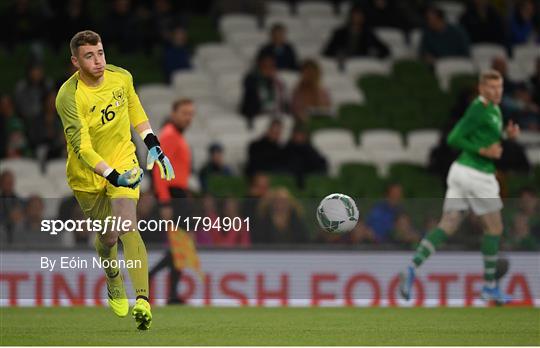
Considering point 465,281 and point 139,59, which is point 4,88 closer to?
point 139,59

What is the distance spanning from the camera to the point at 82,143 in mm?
10234

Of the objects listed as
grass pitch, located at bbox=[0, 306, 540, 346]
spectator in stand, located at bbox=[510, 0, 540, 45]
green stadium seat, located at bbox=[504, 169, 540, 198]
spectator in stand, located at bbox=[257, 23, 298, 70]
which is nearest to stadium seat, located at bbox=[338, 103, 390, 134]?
spectator in stand, located at bbox=[257, 23, 298, 70]

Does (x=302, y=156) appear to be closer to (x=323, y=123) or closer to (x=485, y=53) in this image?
(x=323, y=123)

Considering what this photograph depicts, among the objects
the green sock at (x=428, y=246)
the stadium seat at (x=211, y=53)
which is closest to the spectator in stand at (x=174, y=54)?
the stadium seat at (x=211, y=53)

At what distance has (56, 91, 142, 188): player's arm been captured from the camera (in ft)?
33.1

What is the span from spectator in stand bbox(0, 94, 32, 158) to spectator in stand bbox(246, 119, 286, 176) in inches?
118

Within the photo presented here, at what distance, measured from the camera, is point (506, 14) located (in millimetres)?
24266

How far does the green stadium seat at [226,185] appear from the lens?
17609 mm

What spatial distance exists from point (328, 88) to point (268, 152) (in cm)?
269

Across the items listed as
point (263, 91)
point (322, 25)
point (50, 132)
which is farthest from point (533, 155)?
point (50, 132)

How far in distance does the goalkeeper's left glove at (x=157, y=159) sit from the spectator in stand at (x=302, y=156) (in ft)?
25.3

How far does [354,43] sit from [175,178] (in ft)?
24.1

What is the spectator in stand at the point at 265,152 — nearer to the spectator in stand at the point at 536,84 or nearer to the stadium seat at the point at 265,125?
the stadium seat at the point at 265,125

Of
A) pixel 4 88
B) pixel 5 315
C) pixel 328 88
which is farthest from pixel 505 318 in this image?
pixel 4 88
